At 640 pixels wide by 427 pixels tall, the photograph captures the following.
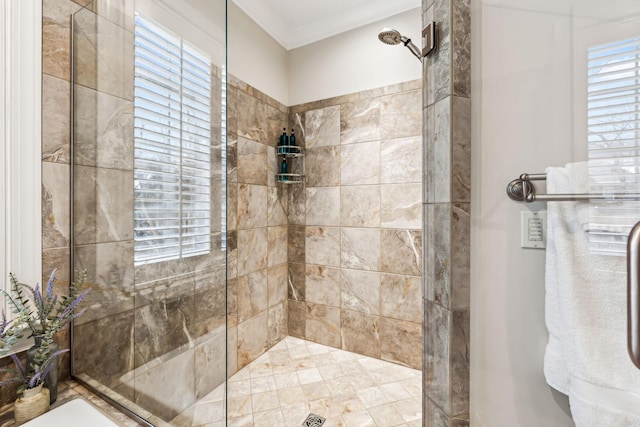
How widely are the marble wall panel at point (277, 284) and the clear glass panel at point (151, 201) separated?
3.83 feet

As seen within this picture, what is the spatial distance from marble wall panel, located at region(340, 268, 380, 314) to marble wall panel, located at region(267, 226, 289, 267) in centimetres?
53

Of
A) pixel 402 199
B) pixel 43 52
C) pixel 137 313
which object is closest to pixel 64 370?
pixel 137 313

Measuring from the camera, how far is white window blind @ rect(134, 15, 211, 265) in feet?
2.61

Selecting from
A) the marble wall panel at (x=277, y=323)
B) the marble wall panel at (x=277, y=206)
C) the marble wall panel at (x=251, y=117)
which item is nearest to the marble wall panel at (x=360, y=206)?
the marble wall panel at (x=277, y=206)

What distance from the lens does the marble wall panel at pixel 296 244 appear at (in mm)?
Result: 2236

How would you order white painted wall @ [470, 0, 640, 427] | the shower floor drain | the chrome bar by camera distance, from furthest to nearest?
the shower floor drain < white painted wall @ [470, 0, 640, 427] < the chrome bar

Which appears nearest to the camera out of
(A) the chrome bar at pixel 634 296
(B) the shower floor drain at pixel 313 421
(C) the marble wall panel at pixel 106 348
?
(A) the chrome bar at pixel 634 296

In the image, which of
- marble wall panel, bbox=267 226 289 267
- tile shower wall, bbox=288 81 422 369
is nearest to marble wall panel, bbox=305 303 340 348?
tile shower wall, bbox=288 81 422 369

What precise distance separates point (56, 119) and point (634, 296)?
68.8 inches

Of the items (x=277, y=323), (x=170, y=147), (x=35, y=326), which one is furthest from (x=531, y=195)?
(x=277, y=323)

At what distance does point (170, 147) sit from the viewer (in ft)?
2.79

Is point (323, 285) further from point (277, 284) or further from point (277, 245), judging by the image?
point (277, 245)

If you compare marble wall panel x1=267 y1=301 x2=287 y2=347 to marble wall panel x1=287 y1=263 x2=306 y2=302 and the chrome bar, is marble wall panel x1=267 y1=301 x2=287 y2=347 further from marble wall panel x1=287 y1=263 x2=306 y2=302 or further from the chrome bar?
the chrome bar

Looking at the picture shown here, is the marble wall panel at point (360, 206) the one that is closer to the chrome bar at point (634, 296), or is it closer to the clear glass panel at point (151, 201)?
the clear glass panel at point (151, 201)
